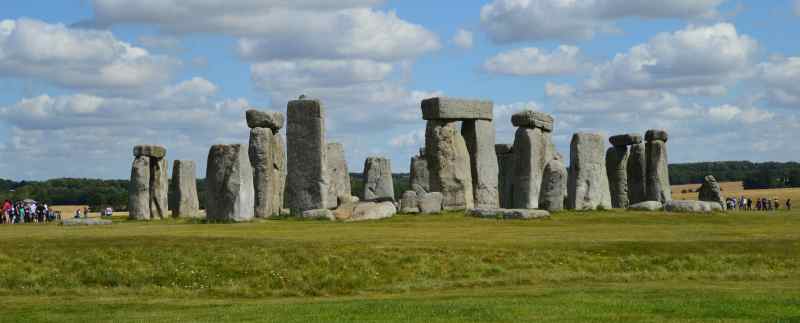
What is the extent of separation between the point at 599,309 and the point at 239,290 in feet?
23.5

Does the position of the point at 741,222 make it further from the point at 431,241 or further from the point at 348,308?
the point at 348,308

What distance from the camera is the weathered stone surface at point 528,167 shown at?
124ft

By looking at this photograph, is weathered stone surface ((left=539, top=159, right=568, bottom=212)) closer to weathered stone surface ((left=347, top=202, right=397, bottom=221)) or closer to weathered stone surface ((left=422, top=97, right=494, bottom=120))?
weathered stone surface ((left=422, top=97, right=494, bottom=120))

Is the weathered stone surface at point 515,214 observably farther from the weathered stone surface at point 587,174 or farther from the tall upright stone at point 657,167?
the tall upright stone at point 657,167

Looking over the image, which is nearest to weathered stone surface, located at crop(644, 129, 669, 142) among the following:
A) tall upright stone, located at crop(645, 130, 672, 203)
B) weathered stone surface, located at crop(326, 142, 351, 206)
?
tall upright stone, located at crop(645, 130, 672, 203)

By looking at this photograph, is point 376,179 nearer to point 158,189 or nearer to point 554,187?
point 158,189

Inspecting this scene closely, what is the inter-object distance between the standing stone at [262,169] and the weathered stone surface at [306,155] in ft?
6.40

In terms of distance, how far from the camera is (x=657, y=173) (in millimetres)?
44312

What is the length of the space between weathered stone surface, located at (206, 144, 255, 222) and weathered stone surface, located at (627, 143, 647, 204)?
1872 centimetres

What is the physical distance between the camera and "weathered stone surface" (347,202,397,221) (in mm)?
32719

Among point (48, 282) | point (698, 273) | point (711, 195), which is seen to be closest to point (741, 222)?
point (698, 273)

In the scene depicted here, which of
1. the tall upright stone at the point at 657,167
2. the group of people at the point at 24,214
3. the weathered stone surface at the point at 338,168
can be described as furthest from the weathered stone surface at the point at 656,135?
the group of people at the point at 24,214

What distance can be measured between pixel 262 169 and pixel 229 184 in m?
5.77

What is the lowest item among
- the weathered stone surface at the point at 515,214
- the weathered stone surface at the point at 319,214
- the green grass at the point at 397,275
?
the green grass at the point at 397,275
